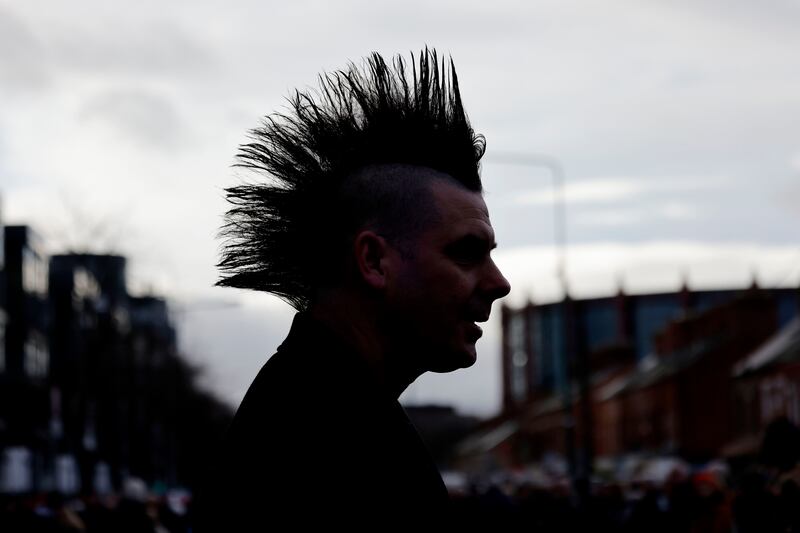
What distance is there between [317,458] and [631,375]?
110 m

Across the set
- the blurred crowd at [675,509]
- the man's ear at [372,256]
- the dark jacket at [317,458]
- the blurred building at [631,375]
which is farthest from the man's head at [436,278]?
the blurred building at [631,375]

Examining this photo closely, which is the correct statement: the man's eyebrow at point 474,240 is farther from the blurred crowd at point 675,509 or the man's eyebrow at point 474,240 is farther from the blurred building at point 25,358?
the blurred building at point 25,358

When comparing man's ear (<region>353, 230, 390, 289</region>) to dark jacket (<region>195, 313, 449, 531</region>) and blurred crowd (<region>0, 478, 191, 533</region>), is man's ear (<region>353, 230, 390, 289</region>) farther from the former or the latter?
blurred crowd (<region>0, 478, 191, 533</region>)

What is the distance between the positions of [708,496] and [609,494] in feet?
35.2

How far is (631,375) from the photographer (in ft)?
364

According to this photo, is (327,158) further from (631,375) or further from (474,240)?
(631,375)

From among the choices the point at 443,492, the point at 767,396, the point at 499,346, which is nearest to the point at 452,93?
the point at 443,492

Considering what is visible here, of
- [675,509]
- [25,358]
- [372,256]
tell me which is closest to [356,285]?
[372,256]

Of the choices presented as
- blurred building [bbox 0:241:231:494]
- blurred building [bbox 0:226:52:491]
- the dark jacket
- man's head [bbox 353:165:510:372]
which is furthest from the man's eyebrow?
blurred building [bbox 0:226:52:491]

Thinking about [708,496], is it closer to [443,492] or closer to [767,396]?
[443,492]

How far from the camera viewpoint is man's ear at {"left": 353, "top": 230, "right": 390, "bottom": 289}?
248 cm

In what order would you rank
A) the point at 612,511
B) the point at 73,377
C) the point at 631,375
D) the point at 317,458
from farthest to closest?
the point at 631,375
the point at 73,377
the point at 612,511
the point at 317,458

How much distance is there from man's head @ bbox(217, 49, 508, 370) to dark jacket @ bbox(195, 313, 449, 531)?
165 mm

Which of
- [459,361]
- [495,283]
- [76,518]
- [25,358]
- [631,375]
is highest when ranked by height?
[495,283]
